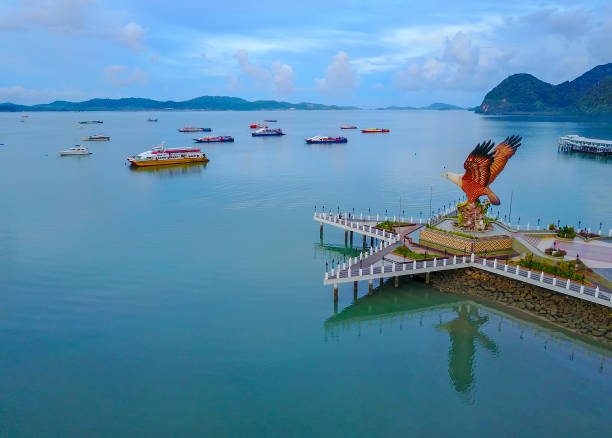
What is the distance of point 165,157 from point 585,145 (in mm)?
121244

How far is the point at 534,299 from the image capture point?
3803 centimetres

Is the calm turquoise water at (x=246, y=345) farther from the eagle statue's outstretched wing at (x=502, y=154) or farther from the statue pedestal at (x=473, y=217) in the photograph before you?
the eagle statue's outstretched wing at (x=502, y=154)

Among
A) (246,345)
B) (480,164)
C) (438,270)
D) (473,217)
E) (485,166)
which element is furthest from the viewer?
(473,217)

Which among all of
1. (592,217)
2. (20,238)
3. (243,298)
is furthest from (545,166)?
(20,238)

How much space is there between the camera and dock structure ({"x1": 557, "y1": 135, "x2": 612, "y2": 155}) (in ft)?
423

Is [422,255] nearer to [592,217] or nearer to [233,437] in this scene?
[233,437]

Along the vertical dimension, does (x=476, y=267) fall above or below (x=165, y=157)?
below

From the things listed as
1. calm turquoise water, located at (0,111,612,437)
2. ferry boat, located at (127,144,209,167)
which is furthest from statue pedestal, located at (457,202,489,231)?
ferry boat, located at (127,144,209,167)

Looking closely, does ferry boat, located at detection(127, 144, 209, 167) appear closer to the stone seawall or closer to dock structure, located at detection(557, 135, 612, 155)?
the stone seawall

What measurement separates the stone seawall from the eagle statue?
7892mm

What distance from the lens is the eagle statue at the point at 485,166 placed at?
144 feet

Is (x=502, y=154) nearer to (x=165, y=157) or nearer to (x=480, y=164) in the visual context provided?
(x=480, y=164)

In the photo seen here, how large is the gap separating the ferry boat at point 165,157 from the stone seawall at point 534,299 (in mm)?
95969

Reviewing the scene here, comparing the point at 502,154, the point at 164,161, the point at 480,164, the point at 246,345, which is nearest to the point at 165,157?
the point at 164,161
